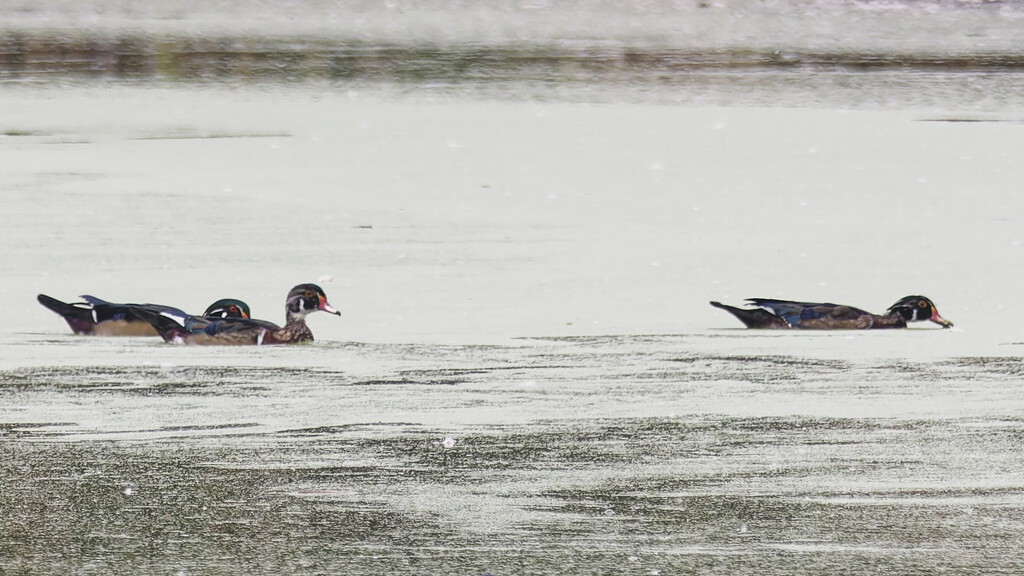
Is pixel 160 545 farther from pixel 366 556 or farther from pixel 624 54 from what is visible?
pixel 624 54

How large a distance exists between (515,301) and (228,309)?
101 cm

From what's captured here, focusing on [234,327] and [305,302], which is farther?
[305,302]

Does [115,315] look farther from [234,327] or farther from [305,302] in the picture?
[305,302]

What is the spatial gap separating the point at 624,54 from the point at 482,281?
605cm

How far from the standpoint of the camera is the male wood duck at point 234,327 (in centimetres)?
550

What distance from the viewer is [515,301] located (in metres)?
6.03

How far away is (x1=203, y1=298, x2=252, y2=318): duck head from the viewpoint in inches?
A: 223

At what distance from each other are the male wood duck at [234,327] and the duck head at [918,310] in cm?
196

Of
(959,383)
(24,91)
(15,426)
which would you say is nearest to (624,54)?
(24,91)

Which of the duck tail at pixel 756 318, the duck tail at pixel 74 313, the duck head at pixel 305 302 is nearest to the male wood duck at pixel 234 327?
the duck head at pixel 305 302

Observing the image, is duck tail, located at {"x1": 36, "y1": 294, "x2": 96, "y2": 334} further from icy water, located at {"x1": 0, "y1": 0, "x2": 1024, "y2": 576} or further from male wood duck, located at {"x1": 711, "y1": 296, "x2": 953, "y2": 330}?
male wood duck, located at {"x1": 711, "y1": 296, "x2": 953, "y2": 330}

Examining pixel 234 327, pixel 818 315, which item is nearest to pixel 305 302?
pixel 234 327

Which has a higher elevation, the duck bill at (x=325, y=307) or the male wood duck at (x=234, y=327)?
the duck bill at (x=325, y=307)

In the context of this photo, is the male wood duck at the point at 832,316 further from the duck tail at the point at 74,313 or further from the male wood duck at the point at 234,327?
the duck tail at the point at 74,313
